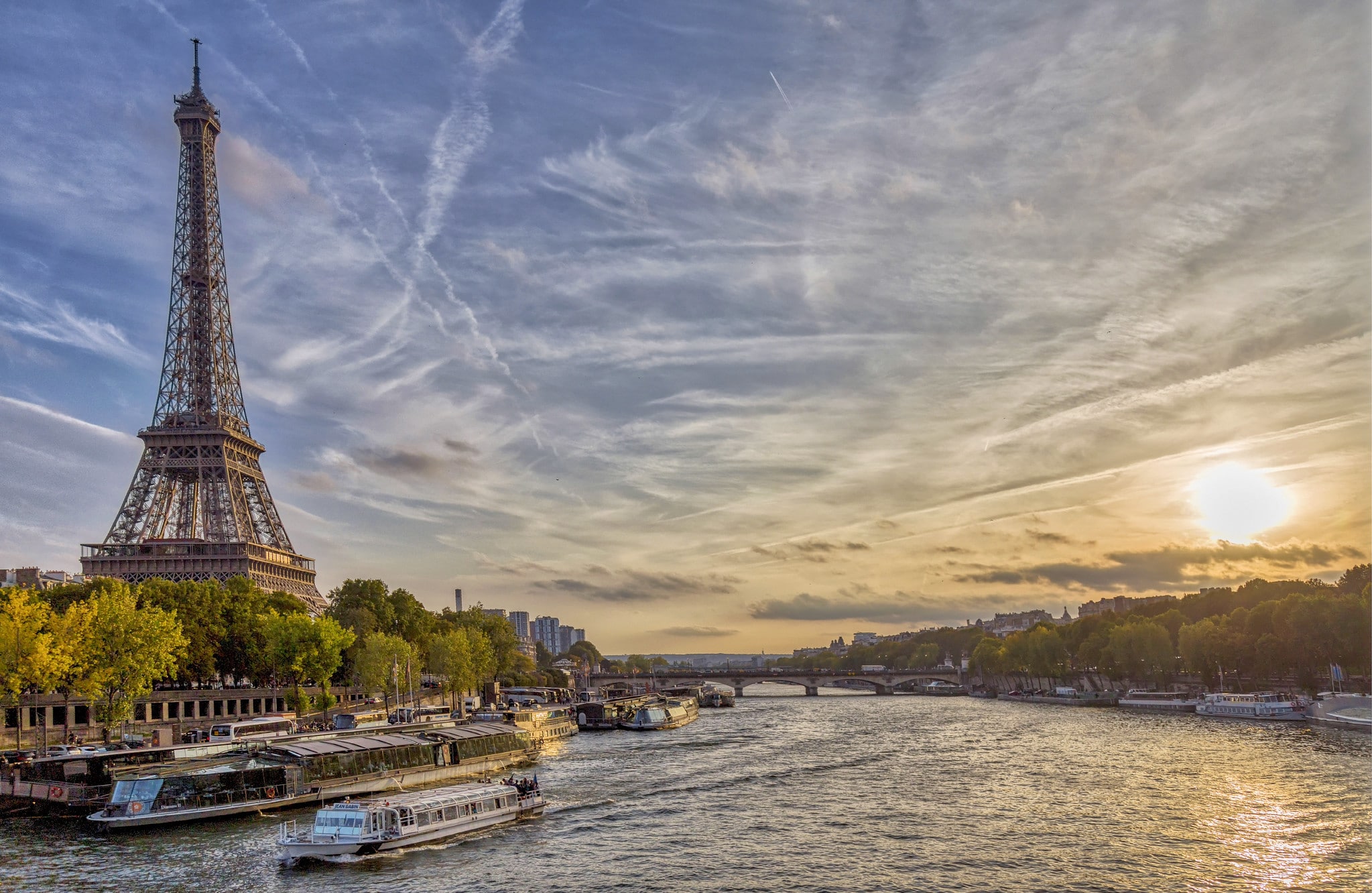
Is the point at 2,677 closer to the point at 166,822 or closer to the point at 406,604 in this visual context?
the point at 166,822

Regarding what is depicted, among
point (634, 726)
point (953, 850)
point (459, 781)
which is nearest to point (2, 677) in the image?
point (459, 781)

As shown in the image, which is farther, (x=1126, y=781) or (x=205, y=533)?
(x=205, y=533)

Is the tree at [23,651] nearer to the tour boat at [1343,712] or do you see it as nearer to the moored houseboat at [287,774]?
the moored houseboat at [287,774]

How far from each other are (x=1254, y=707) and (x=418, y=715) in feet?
304

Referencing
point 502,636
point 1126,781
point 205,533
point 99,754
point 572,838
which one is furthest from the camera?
point 502,636

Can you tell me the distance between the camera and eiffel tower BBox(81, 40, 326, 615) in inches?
5758

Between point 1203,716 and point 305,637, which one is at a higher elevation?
point 305,637

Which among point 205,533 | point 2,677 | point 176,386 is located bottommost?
point 2,677

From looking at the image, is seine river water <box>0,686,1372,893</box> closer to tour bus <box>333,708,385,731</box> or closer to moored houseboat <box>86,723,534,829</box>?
moored houseboat <box>86,723,534,829</box>

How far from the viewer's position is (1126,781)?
70.2 m

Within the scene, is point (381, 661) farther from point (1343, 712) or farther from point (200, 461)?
point (1343, 712)

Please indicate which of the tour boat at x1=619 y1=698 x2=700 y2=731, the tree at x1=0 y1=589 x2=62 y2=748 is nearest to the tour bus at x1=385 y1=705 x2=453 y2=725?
the tour boat at x1=619 y1=698 x2=700 y2=731

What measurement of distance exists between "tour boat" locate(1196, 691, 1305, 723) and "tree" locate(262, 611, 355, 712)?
9955 centimetres

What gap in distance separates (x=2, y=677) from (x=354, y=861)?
40227mm
